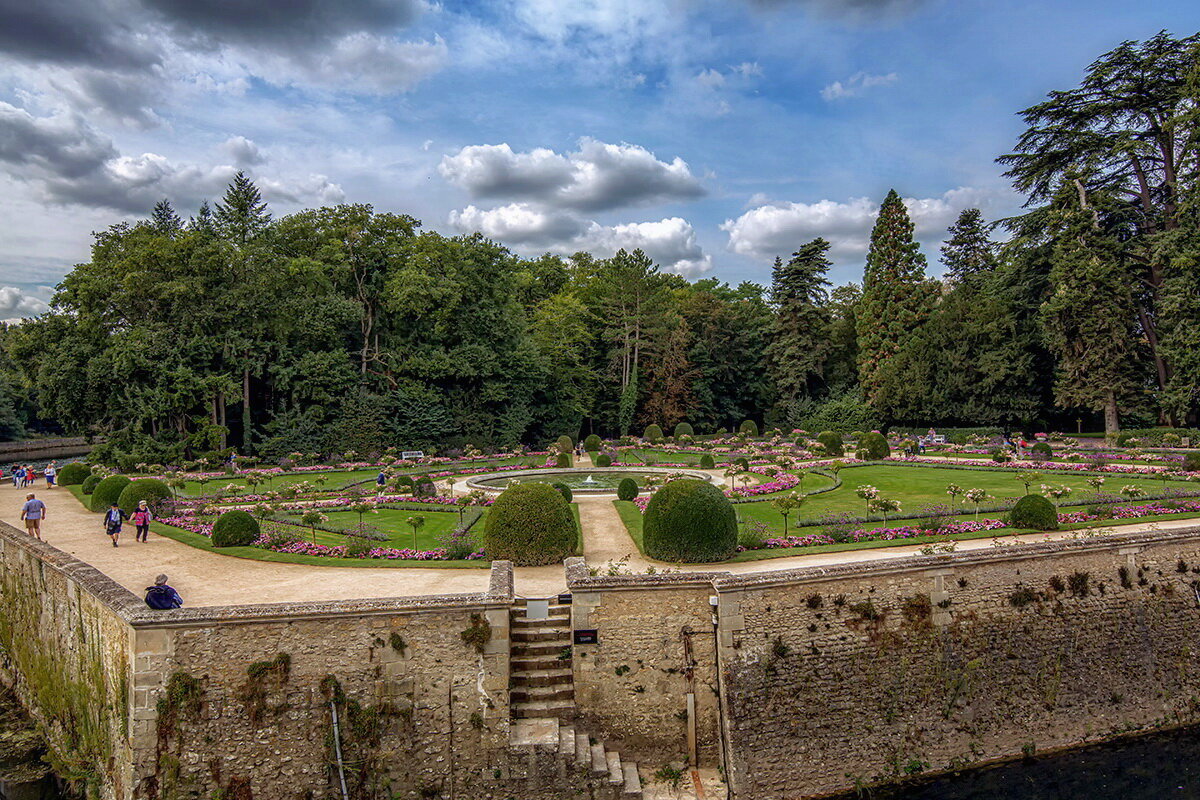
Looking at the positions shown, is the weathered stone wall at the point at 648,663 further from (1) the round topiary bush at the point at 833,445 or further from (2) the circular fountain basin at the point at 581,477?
(1) the round topiary bush at the point at 833,445

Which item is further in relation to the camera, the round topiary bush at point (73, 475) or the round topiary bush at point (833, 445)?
the round topiary bush at point (833, 445)

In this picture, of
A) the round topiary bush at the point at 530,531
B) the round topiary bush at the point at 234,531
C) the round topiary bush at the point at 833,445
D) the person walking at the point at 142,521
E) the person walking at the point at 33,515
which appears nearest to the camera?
the round topiary bush at the point at 530,531

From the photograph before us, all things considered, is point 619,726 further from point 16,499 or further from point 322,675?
point 16,499

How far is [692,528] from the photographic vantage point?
559 inches

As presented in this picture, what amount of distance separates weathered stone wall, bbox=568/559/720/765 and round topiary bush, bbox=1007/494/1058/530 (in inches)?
359

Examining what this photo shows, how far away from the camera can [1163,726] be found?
1305 cm

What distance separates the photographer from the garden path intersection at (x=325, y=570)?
12562 mm

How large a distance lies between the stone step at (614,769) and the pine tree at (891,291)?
3964cm

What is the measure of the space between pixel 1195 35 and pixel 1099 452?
19.6 m

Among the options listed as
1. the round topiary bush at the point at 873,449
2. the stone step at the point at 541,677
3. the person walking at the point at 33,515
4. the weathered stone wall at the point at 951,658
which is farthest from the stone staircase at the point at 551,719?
the round topiary bush at the point at 873,449

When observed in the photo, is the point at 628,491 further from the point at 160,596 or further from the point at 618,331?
the point at 618,331

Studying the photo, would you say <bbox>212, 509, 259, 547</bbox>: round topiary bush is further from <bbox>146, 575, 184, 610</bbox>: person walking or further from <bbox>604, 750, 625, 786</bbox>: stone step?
<bbox>604, 750, 625, 786</bbox>: stone step

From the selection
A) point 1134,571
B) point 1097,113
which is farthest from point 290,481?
point 1097,113

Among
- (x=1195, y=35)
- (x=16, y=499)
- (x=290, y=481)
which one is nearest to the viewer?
(x=16, y=499)
